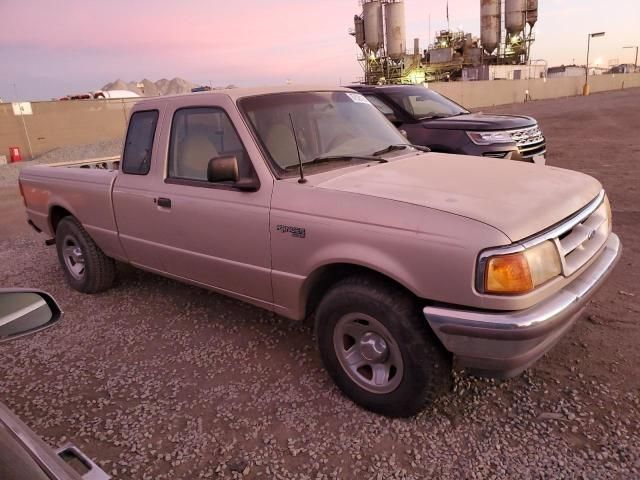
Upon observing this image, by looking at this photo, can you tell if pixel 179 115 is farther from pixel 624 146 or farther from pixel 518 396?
pixel 624 146

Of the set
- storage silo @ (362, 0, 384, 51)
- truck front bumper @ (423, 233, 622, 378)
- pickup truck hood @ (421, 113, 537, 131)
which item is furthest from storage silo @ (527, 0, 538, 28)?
truck front bumper @ (423, 233, 622, 378)

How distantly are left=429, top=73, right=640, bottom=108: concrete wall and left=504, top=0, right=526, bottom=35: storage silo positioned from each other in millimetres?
10379

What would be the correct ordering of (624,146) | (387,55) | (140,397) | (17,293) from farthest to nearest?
(387,55)
(624,146)
(140,397)
(17,293)

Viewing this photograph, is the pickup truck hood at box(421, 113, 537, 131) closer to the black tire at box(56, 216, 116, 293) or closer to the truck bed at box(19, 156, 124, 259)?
the truck bed at box(19, 156, 124, 259)

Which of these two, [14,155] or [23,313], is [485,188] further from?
[14,155]

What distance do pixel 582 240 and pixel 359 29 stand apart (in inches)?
2593

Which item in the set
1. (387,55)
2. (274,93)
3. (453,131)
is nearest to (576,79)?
(387,55)

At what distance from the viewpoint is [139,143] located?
4246 millimetres

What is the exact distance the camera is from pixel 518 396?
9.96ft

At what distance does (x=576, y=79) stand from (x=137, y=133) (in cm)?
6290

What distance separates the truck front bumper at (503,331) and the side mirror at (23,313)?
170 centimetres

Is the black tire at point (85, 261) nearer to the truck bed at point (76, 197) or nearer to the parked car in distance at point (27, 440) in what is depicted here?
the truck bed at point (76, 197)

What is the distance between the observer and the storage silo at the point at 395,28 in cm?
5956

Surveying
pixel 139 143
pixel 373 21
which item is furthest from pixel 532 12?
pixel 139 143
